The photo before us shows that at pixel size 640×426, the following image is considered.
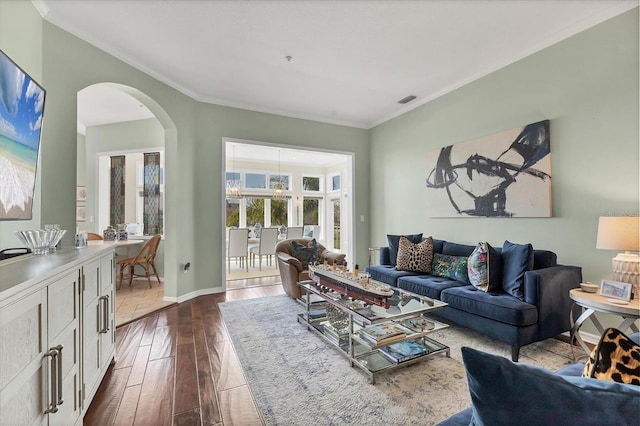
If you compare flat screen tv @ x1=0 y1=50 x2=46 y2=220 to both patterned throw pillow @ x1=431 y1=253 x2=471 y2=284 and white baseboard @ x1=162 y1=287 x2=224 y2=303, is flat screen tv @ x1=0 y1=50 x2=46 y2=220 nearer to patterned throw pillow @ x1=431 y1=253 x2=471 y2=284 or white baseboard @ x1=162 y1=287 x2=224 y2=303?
white baseboard @ x1=162 y1=287 x2=224 y2=303

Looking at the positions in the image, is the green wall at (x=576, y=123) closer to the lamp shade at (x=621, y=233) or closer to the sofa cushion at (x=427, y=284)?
the lamp shade at (x=621, y=233)

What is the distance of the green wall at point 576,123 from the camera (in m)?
2.50

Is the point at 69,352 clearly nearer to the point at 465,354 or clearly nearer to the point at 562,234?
the point at 465,354

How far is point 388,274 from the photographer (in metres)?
3.75

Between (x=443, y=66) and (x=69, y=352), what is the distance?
4.38 meters

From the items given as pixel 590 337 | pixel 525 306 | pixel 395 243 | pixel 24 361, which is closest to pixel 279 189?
pixel 395 243

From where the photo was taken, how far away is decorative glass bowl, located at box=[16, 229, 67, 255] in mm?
1725

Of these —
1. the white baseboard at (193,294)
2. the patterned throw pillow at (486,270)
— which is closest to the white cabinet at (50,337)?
the white baseboard at (193,294)

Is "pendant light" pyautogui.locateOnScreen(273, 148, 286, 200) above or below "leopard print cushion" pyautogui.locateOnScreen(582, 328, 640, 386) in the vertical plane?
above

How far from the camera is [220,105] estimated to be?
4.61 metres

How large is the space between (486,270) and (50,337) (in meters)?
3.32

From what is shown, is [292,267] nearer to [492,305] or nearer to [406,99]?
[492,305]

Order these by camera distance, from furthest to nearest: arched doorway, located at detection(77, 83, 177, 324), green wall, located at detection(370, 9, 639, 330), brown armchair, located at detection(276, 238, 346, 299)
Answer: arched doorway, located at detection(77, 83, 177, 324), brown armchair, located at detection(276, 238, 346, 299), green wall, located at detection(370, 9, 639, 330)

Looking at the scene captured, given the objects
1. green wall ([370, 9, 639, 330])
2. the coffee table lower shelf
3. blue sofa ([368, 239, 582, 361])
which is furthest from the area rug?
green wall ([370, 9, 639, 330])
